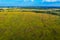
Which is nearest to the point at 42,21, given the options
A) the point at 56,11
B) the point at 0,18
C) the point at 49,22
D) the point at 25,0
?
the point at 49,22

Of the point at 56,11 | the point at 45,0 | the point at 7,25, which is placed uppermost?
the point at 45,0

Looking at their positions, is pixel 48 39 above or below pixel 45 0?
below

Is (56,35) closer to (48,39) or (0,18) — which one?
(48,39)

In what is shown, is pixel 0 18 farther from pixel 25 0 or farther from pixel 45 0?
pixel 45 0

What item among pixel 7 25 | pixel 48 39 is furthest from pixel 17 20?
pixel 48 39
